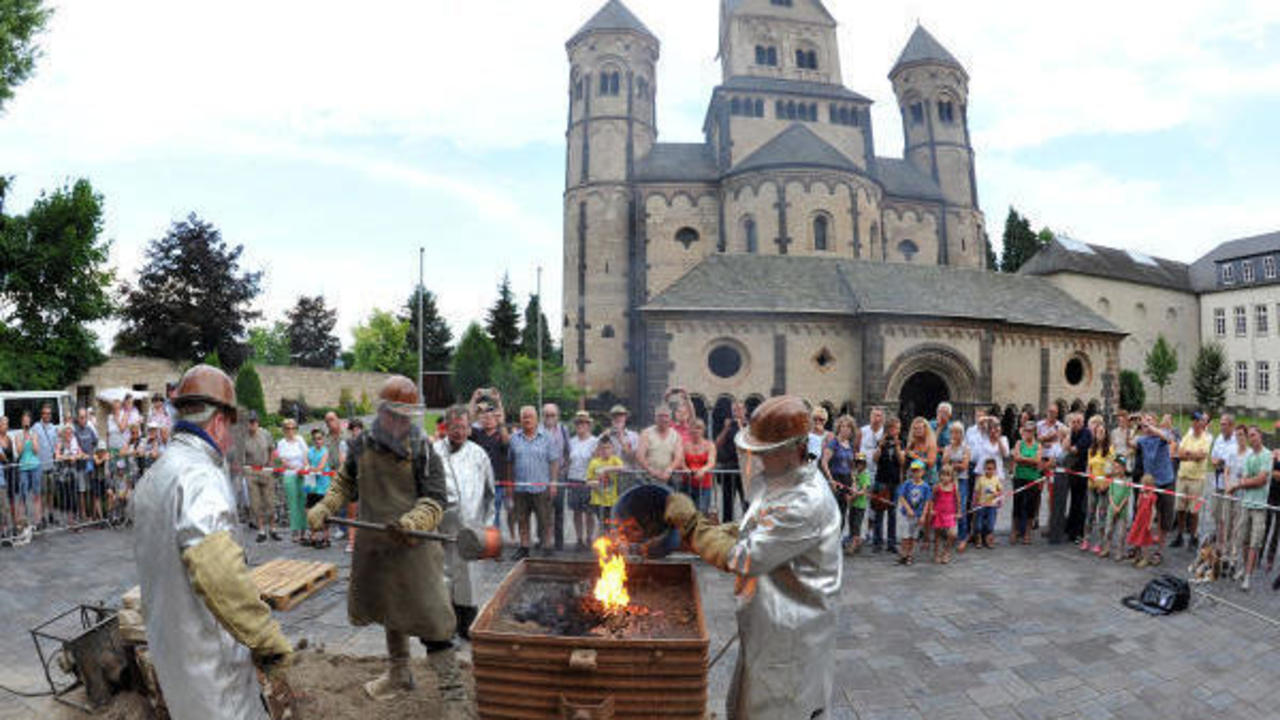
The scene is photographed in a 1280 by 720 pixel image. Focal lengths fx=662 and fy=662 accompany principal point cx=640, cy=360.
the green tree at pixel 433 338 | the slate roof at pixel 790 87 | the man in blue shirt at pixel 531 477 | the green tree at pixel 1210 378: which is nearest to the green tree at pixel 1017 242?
the green tree at pixel 1210 378

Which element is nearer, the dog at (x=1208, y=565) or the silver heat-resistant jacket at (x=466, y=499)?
the silver heat-resistant jacket at (x=466, y=499)

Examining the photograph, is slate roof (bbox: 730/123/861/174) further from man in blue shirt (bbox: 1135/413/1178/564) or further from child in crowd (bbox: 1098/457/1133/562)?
child in crowd (bbox: 1098/457/1133/562)

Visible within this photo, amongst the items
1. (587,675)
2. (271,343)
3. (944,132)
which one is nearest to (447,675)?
(587,675)

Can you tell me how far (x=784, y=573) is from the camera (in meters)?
2.67

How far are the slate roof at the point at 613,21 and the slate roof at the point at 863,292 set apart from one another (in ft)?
59.8

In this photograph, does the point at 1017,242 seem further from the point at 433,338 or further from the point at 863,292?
the point at 433,338

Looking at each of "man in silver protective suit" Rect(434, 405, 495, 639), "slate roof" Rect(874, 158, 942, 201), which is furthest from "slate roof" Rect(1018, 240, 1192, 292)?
"man in silver protective suit" Rect(434, 405, 495, 639)

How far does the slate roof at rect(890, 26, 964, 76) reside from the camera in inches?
1487

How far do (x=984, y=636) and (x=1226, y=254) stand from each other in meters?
51.2

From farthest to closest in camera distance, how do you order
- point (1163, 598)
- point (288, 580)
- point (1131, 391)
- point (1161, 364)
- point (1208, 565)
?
point (1131, 391) < point (1161, 364) < point (1208, 565) < point (1163, 598) < point (288, 580)

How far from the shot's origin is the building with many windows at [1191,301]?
125ft

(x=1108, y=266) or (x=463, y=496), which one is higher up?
(x=1108, y=266)

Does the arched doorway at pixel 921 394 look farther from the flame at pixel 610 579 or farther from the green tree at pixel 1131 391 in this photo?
the flame at pixel 610 579

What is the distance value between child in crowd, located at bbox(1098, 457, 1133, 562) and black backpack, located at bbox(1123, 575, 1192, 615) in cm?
189
